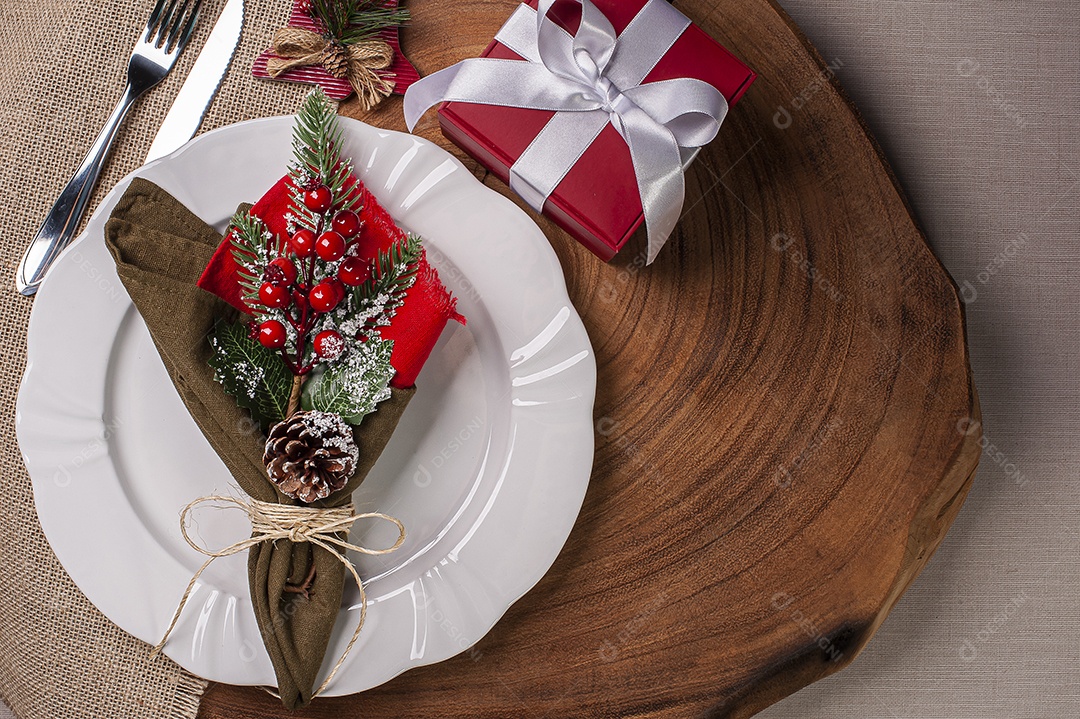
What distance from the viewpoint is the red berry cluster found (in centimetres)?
80

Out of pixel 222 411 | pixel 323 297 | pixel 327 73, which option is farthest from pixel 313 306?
pixel 327 73

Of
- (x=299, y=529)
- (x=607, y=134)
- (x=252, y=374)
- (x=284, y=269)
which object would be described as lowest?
(x=299, y=529)

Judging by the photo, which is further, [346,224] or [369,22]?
[369,22]

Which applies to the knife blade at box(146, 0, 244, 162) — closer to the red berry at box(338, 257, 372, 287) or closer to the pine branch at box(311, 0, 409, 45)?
the pine branch at box(311, 0, 409, 45)

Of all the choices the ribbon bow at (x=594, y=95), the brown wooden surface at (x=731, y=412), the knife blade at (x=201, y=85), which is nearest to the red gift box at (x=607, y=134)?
the ribbon bow at (x=594, y=95)

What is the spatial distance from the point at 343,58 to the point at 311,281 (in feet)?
1.03

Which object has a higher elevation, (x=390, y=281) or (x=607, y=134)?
(x=607, y=134)

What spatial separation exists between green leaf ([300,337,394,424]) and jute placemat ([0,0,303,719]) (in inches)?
14.9

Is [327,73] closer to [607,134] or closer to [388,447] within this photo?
[607,134]

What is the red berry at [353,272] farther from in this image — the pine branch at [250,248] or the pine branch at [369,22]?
the pine branch at [369,22]

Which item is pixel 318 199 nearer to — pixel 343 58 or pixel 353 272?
pixel 353 272

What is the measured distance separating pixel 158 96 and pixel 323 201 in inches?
13.9

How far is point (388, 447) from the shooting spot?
939 mm

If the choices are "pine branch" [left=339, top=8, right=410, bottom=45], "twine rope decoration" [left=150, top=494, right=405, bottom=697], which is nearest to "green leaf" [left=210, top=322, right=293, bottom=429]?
"twine rope decoration" [left=150, top=494, right=405, bottom=697]
